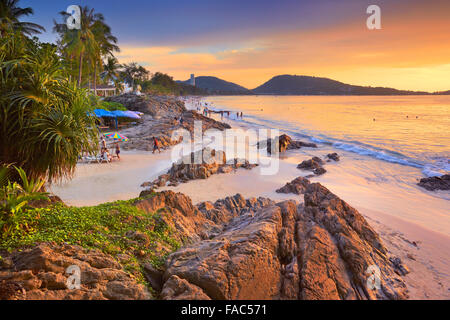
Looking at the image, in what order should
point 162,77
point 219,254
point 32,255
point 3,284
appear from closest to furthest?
point 3,284 < point 32,255 < point 219,254 < point 162,77

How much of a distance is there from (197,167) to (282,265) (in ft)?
37.8

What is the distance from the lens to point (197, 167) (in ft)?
51.8

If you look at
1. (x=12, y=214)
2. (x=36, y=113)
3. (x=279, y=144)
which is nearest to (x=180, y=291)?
(x=12, y=214)

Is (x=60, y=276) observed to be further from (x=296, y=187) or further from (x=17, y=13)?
(x=17, y=13)

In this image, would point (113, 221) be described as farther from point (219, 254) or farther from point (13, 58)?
point (13, 58)

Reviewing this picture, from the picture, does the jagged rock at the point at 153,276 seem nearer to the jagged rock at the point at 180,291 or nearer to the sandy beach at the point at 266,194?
the jagged rock at the point at 180,291

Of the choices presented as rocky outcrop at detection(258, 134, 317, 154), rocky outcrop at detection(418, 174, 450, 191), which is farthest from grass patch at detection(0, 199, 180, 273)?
rocky outcrop at detection(258, 134, 317, 154)

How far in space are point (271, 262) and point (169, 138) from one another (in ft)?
78.3

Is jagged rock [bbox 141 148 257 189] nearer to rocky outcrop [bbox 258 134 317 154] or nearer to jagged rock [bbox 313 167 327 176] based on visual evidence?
jagged rock [bbox 313 167 327 176]

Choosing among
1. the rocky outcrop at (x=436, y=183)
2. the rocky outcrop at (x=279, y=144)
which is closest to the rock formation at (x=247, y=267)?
the rocky outcrop at (x=436, y=183)

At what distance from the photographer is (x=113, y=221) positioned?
5621mm

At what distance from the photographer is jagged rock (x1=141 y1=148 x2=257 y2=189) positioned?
14.9 meters

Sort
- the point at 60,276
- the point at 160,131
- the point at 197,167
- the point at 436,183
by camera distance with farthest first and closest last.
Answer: the point at 160,131 < the point at 436,183 < the point at 197,167 < the point at 60,276
